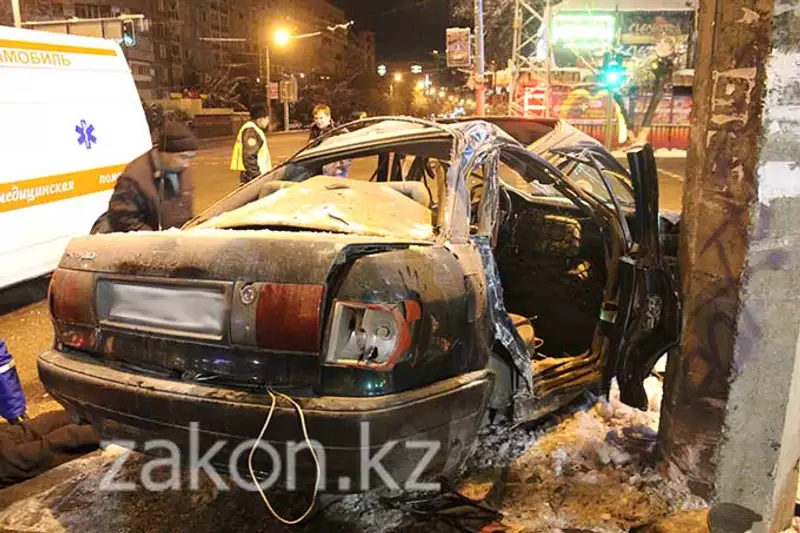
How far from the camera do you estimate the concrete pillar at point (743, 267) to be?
253 centimetres

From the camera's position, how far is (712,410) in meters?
2.88

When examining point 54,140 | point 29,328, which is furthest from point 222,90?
point 29,328

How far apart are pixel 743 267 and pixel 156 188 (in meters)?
3.65

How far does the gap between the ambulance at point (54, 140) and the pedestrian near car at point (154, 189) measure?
1769mm

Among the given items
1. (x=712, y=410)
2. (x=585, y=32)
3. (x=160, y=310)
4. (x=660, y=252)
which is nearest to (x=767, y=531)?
(x=712, y=410)

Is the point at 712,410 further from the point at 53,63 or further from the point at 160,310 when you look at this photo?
the point at 53,63

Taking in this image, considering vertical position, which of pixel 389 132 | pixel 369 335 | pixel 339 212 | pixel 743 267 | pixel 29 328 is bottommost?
pixel 29 328

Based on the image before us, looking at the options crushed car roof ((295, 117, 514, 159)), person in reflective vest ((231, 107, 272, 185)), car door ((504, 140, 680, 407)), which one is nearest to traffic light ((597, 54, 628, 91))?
person in reflective vest ((231, 107, 272, 185))

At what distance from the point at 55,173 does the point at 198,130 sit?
1064 inches

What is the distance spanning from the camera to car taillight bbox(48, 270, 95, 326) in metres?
2.72

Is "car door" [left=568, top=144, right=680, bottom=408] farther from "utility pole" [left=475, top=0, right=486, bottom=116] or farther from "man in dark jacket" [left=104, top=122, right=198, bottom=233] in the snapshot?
"utility pole" [left=475, top=0, right=486, bottom=116]

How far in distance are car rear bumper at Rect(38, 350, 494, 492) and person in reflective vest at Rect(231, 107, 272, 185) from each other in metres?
4.97

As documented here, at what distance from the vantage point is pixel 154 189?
15.3ft

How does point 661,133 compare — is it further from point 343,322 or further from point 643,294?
point 343,322
